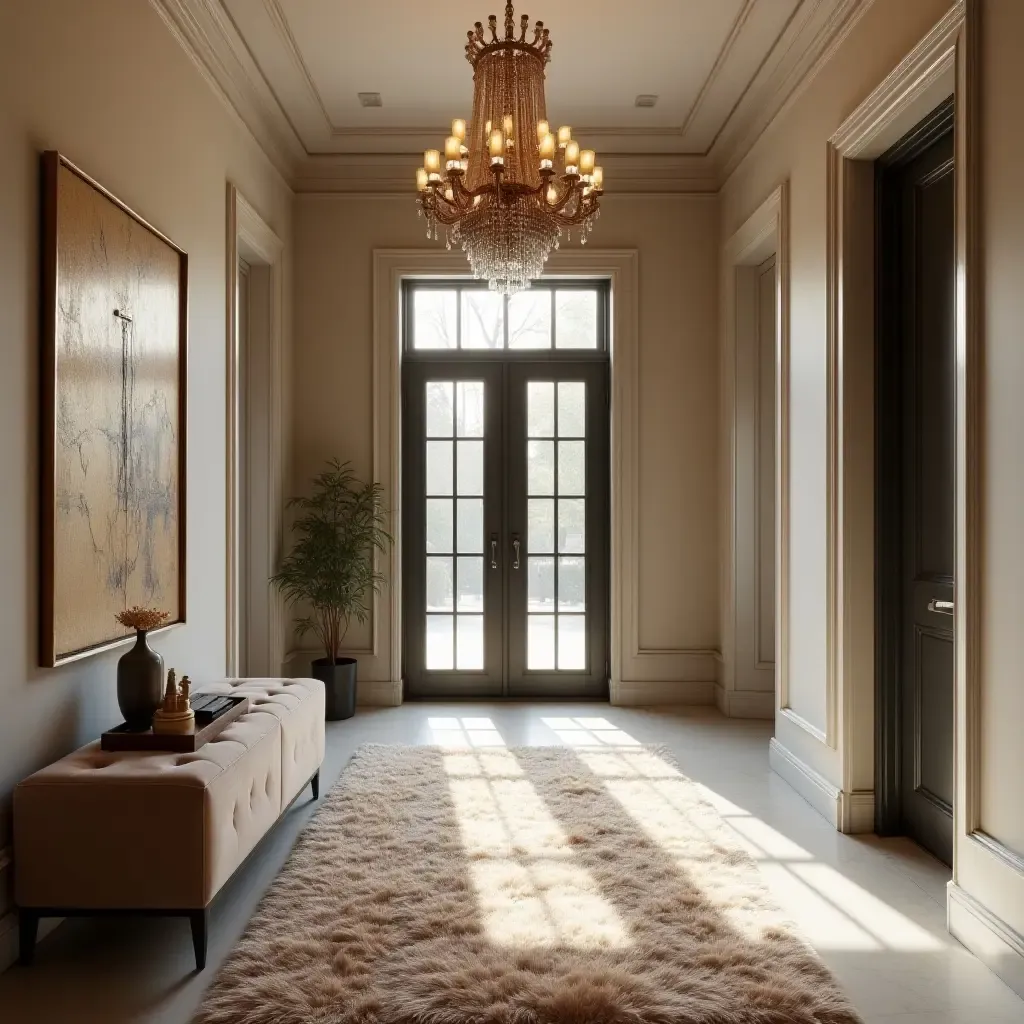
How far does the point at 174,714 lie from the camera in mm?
2926

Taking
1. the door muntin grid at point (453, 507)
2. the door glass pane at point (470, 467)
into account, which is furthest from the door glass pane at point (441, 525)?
the door glass pane at point (470, 467)

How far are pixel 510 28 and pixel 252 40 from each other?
4.83 feet

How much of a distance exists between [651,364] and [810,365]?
2013mm

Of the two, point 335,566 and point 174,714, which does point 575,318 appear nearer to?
point 335,566

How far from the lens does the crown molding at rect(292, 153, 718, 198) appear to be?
19.7 ft

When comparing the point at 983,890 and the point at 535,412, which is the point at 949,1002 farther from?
the point at 535,412

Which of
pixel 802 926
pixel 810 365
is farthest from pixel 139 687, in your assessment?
pixel 810 365

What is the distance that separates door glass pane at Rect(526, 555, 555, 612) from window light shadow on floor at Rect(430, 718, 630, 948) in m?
1.62

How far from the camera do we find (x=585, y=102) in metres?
5.34

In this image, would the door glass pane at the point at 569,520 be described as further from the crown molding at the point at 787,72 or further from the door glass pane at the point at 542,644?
the crown molding at the point at 787,72

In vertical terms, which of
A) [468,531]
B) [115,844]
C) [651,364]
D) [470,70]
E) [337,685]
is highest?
[470,70]

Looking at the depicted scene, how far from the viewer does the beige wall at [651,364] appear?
243 inches

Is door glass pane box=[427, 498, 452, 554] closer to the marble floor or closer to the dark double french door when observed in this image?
the dark double french door

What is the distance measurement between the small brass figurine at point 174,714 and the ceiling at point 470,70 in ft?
9.24
